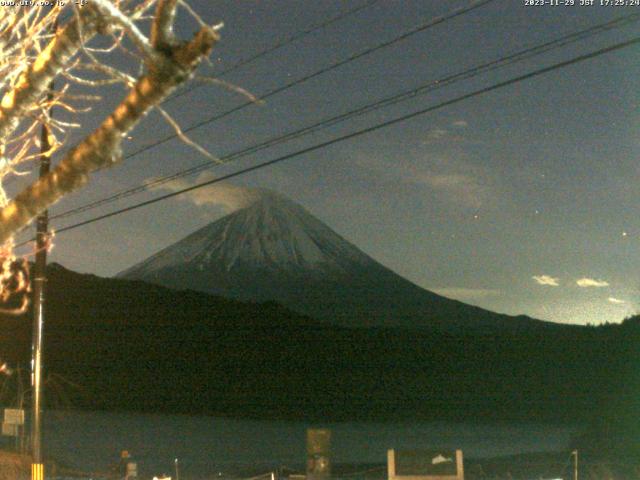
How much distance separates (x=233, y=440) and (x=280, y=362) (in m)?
61.7

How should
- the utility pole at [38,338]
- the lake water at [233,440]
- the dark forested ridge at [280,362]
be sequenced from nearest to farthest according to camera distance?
the utility pole at [38,338]
the lake water at [233,440]
the dark forested ridge at [280,362]

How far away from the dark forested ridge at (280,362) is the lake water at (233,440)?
25.5 ft

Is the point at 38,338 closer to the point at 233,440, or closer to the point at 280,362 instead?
the point at 233,440

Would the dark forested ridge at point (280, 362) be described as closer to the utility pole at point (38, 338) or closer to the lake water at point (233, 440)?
the lake water at point (233, 440)

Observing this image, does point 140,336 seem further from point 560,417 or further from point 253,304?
point 560,417

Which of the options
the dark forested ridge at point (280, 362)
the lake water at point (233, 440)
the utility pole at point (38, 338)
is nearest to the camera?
the utility pole at point (38, 338)

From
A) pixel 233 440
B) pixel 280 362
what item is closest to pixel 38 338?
pixel 233 440

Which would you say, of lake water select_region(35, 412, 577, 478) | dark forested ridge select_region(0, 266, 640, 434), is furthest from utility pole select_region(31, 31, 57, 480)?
dark forested ridge select_region(0, 266, 640, 434)

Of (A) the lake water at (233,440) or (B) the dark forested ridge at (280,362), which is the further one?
(B) the dark forested ridge at (280,362)

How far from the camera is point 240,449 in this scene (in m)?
62.6

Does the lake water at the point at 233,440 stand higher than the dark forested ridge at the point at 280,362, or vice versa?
the dark forested ridge at the point at 280,362

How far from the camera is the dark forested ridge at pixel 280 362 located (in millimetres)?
106375

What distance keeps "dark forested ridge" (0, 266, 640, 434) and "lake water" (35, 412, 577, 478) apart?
777cm

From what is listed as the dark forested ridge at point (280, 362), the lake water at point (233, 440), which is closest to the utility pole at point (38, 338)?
the lake water at point (233, 440)
